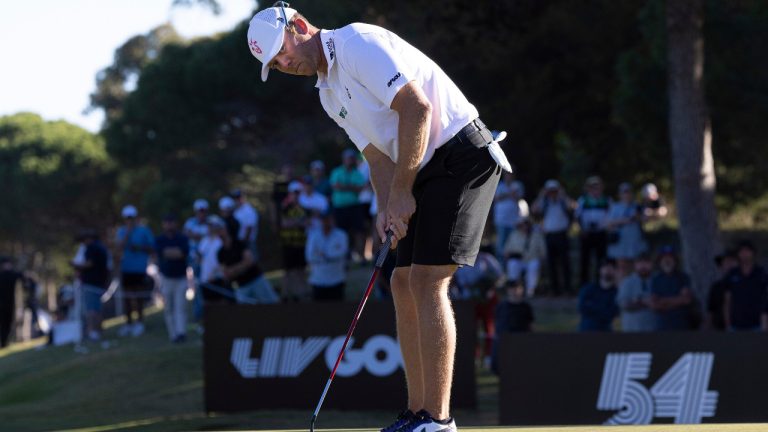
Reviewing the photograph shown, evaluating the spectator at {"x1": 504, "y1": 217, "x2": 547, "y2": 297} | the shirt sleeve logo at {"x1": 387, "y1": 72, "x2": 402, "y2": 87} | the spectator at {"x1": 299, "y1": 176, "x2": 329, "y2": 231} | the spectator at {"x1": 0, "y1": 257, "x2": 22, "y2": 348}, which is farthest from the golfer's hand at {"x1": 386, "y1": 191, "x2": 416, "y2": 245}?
the spectator at {"x1": 0, "y1": 257, "x2": 22, "y2": 348}

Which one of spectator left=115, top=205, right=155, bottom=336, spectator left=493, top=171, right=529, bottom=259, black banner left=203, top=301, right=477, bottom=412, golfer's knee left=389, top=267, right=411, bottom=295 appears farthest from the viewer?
spectator left=115, top=205, right=155, bottom=336

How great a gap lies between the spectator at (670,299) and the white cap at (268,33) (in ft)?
29.7

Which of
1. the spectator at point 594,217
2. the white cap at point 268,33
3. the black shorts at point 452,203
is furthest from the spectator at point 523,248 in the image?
the white cap at point 268,33

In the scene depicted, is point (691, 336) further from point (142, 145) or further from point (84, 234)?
point (142, 145)

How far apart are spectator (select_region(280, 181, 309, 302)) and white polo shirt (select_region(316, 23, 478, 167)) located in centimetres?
1183

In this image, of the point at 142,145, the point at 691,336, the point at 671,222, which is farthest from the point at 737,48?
the point at 142,145

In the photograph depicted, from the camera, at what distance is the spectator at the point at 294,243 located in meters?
17.6

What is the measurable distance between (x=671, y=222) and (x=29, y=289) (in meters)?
16.8

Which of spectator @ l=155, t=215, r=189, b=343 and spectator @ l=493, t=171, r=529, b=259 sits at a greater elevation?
spectator @ l=493, t=171, r=529, b=259

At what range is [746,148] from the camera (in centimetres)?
2238

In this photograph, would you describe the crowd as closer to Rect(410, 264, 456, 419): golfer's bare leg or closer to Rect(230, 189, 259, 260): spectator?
Rect(230, 189, 259, 260): spectator

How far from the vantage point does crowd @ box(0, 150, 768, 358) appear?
45.2 feet

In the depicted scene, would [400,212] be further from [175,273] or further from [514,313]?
[175,273]

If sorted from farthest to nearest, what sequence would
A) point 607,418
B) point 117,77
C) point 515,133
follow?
point 117,77 → point 515,133 → point 607,418
